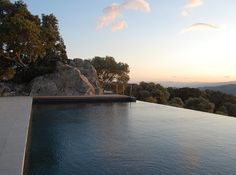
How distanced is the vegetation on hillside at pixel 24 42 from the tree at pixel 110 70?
17.7 ft

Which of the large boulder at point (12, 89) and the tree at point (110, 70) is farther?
the tree at point (110, 70)

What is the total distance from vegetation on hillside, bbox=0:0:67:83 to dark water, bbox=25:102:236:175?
4.41m

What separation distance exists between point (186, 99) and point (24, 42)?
67.9 ft

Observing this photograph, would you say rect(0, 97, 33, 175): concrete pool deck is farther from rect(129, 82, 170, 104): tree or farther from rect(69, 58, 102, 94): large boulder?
rect(129, 82, 170, 104): tree

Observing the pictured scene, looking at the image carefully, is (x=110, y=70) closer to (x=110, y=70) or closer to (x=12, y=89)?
(x=110, y=70)

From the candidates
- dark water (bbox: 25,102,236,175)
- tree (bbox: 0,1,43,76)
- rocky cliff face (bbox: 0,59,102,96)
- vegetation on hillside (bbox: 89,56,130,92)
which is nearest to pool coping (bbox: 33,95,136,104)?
rocky cliff face (bbox: 0,59,102,96)

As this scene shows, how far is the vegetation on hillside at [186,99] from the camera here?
896 inches

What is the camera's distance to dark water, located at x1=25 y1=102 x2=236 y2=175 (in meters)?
5.92

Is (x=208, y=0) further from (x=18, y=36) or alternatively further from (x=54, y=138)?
(x=54, y=138)

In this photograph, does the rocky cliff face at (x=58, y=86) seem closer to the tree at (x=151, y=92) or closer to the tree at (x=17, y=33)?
the tree at (x=17, y=33)

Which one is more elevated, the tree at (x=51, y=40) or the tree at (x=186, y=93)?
the tree at (x=51, y=40)

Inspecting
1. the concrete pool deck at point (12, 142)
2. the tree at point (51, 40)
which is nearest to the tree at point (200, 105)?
the tree at point (51, 40)

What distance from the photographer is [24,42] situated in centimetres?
1538

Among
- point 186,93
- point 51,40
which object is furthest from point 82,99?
point 186,93
